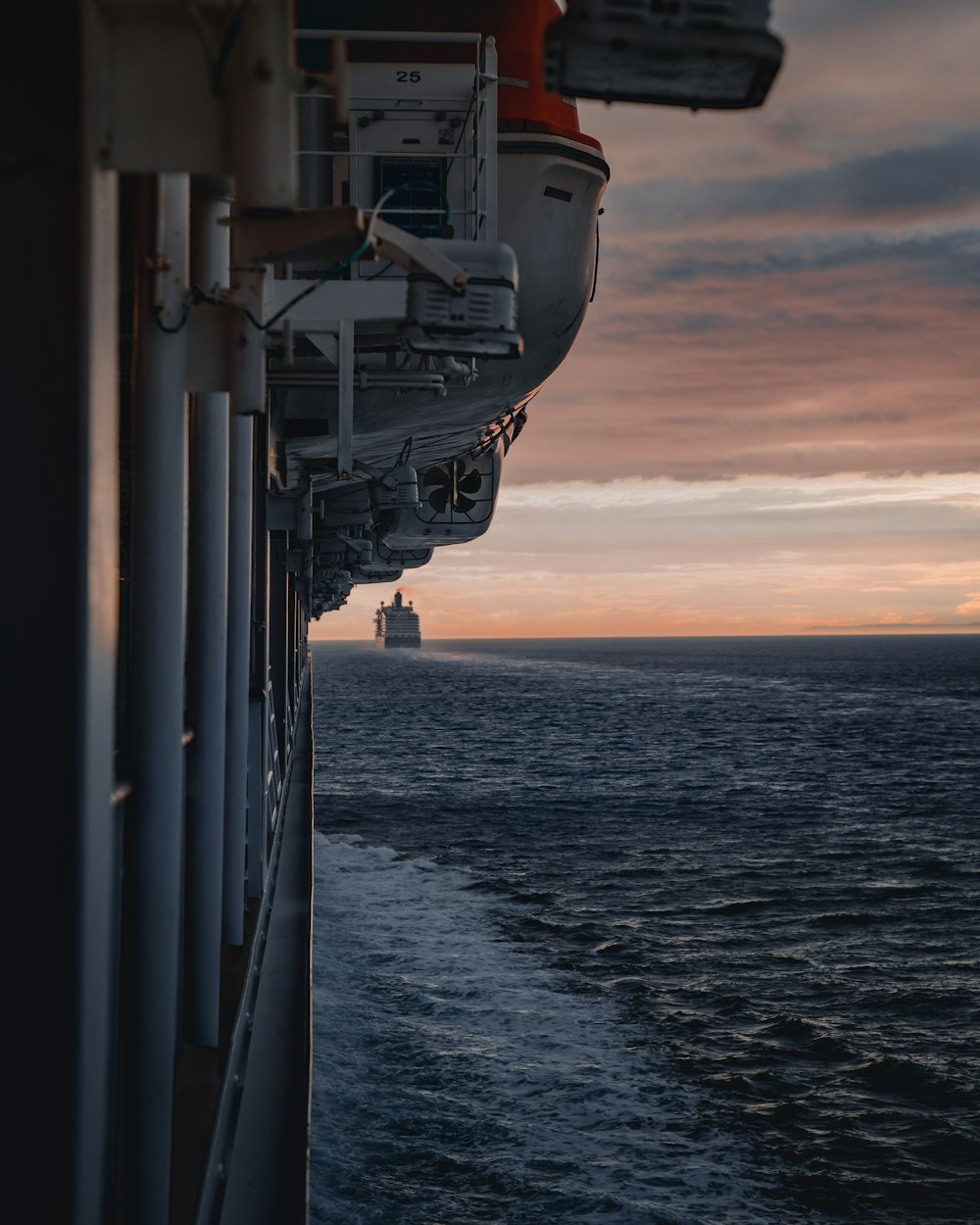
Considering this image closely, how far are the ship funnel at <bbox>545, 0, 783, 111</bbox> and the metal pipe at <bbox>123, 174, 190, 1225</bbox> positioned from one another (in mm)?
1788

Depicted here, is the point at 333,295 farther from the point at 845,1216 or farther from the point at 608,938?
the point at 608,938

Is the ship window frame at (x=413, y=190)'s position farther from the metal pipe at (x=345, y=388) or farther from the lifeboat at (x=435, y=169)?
the metal pipe at (x=345, y=388)

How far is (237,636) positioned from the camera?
23.5 feet

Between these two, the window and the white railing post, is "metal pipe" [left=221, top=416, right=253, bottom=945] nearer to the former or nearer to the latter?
the white railing post

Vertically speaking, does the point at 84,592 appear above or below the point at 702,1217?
above

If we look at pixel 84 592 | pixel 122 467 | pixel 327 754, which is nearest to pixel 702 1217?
pixel 122 467

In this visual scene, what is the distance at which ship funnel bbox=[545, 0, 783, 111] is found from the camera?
283 centimetres

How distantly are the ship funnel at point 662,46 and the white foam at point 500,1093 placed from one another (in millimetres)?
11207

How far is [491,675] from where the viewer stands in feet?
609

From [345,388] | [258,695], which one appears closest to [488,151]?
[345,388]

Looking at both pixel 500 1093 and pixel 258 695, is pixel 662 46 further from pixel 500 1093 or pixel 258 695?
pixel 500 1093

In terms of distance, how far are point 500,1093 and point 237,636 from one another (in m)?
9.78

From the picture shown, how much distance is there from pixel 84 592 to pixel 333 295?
15.6 feet

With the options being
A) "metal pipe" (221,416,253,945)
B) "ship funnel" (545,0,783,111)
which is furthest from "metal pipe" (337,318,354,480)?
"ship funnel" (545,0,783,111)
